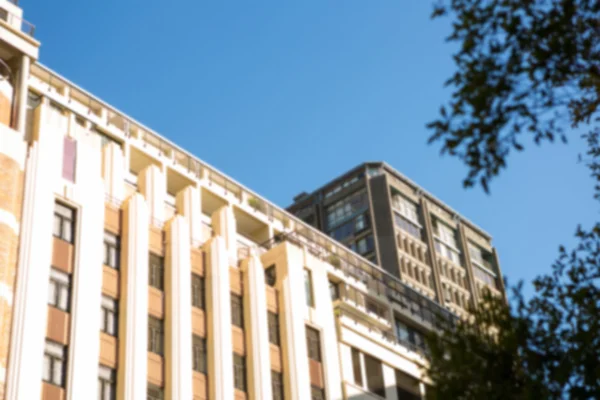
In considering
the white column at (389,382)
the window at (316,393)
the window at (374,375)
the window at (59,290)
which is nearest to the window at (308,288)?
the window at (374,375)

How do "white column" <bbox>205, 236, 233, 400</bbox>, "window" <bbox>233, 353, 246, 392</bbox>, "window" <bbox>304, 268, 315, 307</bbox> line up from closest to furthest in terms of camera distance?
"white column" <bbox>205, 236, 233, 400</bbox> < "window" <bbox>233, 353, 246, 392</bbox> < "window" <bbox>304, 268, 315, 307</bbox>

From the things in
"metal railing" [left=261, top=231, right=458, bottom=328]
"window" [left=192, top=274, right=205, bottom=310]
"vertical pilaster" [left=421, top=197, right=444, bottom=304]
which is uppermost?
"vertical pilaster" [left=421, top=197, right=444, bottom=304]

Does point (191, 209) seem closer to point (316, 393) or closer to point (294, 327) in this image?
point (294, 327)

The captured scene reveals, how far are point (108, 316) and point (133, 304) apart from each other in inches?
44.9

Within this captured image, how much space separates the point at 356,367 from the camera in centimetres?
4944

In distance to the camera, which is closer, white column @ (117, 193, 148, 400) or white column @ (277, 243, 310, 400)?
white column @ (117, 193, 148, 400)

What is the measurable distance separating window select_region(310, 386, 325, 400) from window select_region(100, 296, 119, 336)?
11.2m

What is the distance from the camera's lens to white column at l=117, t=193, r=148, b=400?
36250 millimetres

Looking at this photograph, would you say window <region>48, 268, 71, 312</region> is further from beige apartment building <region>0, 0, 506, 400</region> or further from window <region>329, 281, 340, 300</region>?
window <region>329, 281, 340, 300</region>

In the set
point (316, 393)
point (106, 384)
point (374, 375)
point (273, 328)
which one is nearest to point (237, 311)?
point (273, 328)

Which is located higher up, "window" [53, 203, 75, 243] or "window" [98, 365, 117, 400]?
"window" [53, 203, 75, 243]

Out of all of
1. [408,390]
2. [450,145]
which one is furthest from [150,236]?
[450,145]

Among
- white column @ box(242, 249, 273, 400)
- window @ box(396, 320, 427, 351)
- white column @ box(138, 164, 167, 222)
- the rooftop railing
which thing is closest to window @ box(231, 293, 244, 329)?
white column @ box(242, 249, 273, 400)

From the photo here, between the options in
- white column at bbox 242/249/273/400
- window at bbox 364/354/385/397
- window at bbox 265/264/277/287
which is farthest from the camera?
window at bbox 364/354/385/397
